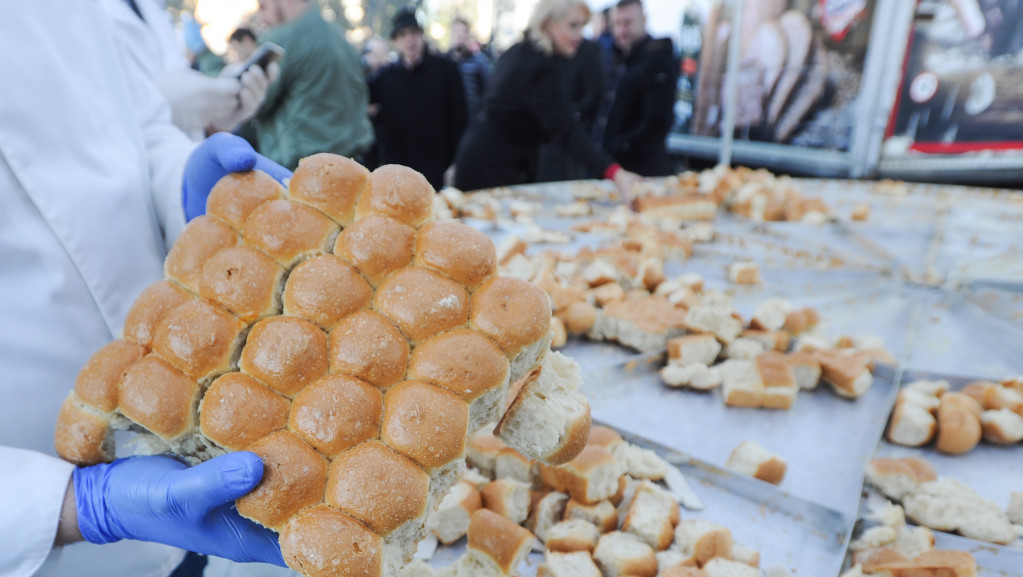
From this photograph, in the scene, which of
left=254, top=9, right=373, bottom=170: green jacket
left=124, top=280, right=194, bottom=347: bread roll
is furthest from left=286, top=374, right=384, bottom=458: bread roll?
left=254, top=9, right=373, bottom=170: green jacket

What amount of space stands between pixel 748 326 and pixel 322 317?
1.83m

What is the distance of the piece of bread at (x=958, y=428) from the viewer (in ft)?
5.53

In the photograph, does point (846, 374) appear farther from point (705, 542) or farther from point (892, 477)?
point (705, 542)

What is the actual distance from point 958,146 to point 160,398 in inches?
296

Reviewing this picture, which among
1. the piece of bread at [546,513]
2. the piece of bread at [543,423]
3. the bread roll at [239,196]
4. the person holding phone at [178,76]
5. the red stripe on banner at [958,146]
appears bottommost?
the piece of bread at [546,513]

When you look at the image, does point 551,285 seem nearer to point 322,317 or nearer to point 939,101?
point 322,317

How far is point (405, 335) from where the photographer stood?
1.04 meters

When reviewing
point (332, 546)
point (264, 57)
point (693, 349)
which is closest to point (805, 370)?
point (693, 349)

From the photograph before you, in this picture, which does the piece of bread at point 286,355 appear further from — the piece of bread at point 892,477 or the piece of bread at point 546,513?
the piece of bread at point 892,477

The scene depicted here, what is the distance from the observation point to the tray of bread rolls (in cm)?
136

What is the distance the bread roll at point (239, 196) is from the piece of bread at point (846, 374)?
181 centimetres

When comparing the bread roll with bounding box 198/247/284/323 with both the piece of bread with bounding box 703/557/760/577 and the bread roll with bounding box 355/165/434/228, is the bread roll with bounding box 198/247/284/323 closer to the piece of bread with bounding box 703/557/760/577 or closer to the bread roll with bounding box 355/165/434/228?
the bread roll with bounding box 355/165/434/228

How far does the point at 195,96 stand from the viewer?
7.20 ft

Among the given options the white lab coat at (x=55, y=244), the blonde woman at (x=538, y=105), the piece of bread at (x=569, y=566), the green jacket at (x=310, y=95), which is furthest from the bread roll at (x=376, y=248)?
the green jacket at (x=310, y=95)
